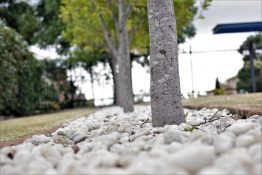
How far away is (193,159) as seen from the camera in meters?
1.89

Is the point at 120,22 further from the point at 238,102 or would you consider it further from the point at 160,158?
the point at 160,158

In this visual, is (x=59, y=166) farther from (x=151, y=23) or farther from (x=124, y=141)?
(x=151, y=23)

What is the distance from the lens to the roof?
59.3 feet

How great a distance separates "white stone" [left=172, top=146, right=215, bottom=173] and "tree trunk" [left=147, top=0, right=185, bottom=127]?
8.65ft

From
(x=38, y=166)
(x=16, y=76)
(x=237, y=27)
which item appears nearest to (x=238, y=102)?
(x=38, y=166)

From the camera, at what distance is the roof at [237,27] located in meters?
18.1

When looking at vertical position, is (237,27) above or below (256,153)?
above

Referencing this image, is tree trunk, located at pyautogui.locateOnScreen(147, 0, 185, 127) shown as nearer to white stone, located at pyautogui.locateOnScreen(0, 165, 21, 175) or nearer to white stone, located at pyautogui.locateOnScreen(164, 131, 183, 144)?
white stone, located at pyautogui.locateOnScreen(164, 131, 183, 144)

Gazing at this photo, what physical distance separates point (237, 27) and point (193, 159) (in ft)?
56.8

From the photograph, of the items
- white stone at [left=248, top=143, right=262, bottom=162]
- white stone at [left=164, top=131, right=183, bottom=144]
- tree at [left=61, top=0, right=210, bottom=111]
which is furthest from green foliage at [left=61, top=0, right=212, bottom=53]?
white stone at [left=248, top=143, right=262, bottom=162]

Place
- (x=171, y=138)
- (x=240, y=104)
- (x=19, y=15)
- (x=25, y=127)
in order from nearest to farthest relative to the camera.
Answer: (x=171, y=138) → (x=240, y=104) → (x=25, y=127) → (x=19, y=15)

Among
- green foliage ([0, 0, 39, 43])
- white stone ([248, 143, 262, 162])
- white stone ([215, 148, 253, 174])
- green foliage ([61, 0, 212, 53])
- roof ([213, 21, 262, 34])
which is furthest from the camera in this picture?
green foliage ([0, 0, 39, 43])

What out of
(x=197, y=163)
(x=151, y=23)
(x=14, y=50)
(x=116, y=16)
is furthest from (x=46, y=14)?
(x=197, y=163)

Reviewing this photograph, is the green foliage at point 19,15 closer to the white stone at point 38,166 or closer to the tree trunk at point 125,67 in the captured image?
the tree trunk at point 125,67
